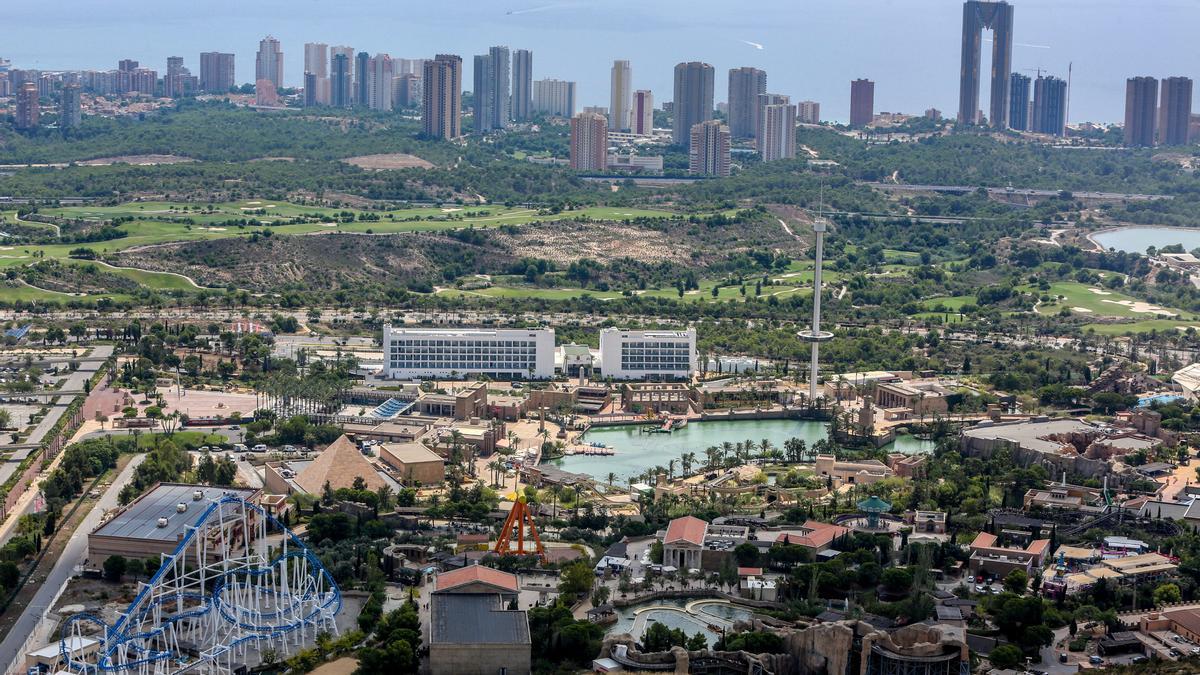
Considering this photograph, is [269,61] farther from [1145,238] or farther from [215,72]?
[1145,238]

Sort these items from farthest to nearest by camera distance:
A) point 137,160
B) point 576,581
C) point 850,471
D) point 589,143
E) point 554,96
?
1. point 554,96
2. point 589,143
3. point 137,160
4. point 850,471
5. point 576,581

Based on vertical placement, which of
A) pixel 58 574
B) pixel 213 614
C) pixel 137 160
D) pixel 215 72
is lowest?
pixel 58 574

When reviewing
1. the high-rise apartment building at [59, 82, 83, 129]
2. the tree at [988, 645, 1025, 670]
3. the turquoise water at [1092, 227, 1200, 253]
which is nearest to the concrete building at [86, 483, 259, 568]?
the tree at [988, 645, 1025, 670]

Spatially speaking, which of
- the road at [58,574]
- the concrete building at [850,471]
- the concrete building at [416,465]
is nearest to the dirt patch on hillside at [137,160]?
the concrete building at [416,465]

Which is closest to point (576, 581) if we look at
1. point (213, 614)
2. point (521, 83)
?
point (213, 614)

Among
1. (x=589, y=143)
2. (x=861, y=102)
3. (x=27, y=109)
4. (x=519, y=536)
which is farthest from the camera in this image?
(x=861, y=102)

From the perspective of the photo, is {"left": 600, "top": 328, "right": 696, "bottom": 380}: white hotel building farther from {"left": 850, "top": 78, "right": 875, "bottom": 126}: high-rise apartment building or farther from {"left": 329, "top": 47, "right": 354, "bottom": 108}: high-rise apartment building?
{"left": 329, "top": 47, "right": 354, "bottom": 108}: high-rise apartment building

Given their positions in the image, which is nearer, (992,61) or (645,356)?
(645,356)
